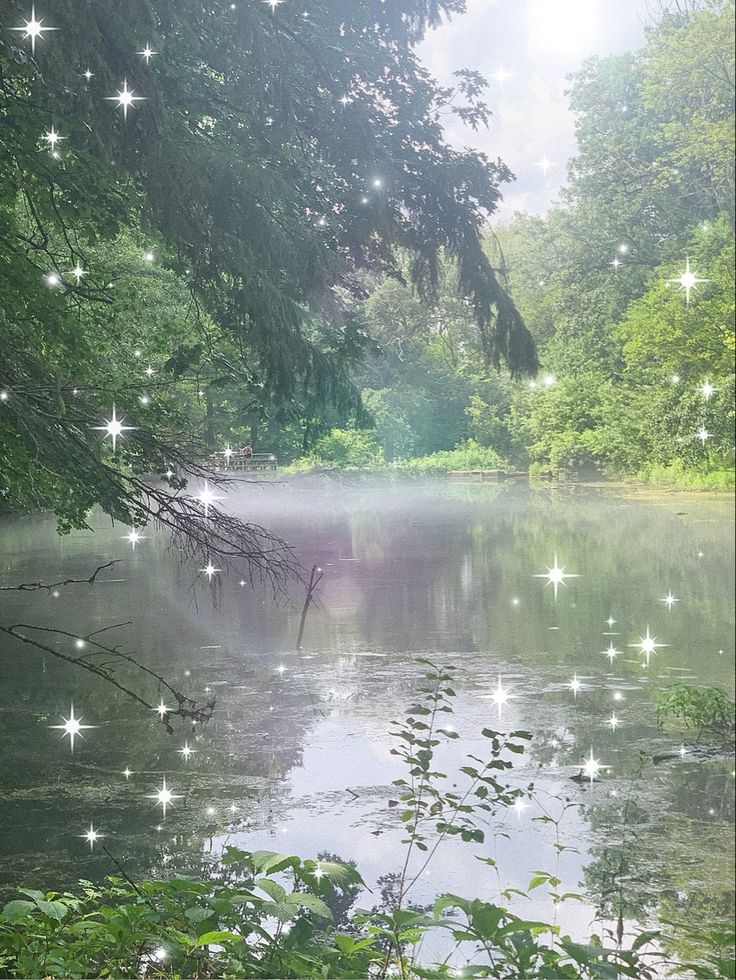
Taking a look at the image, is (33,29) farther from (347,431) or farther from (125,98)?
(347,431)

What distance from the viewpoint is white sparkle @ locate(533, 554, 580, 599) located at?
3180mm

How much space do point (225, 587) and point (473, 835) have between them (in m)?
0.82

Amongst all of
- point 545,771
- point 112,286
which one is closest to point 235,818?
point 545,771

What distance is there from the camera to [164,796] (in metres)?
2.31

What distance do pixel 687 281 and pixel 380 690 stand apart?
1.37 m

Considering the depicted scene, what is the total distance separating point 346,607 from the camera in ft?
9.59

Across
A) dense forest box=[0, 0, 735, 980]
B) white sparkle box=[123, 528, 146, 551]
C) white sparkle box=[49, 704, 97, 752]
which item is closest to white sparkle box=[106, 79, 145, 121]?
dense forest box=[0, 0, 735, 980]

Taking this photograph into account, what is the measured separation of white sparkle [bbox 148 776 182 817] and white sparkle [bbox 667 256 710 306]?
5.99ft

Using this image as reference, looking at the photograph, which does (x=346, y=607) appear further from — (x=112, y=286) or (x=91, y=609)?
(x=112, y=286)

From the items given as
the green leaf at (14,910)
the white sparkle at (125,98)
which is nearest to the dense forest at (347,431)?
the white sparkle at (125,98)

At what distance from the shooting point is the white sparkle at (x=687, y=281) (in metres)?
2.85

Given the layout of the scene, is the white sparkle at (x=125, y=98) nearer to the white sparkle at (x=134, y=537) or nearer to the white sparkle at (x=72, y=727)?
the white sparkle at (x=134, y=537)

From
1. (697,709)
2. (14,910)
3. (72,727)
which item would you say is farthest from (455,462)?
(14,910)

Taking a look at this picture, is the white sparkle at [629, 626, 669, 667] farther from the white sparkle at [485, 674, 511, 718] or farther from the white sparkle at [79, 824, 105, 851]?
the white sparkle at [79, 824, 105, 851]
